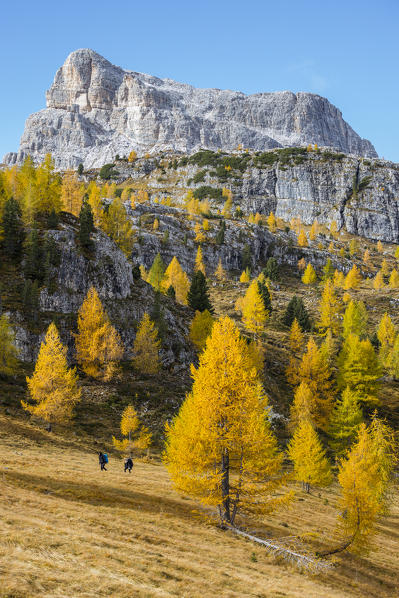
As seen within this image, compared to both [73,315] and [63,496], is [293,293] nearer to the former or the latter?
[73,315]

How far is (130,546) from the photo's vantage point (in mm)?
13602

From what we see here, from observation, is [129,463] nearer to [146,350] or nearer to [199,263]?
[146,350]

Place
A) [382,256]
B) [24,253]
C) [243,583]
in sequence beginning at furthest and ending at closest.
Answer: [382,256] < [24,253] < [243,583]

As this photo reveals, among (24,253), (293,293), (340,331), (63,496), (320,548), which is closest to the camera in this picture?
(63,496)

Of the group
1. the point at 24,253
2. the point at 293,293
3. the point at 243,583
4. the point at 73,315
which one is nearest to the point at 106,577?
the point at 243,583

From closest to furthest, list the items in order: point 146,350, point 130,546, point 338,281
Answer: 1. point 130,546
2. point 146,350
3. point 338,281

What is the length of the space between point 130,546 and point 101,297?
50930mm

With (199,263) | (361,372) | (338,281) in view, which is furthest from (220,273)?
(361,372)

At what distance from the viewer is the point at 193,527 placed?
59.9 feet

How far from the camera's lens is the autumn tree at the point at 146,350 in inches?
2149

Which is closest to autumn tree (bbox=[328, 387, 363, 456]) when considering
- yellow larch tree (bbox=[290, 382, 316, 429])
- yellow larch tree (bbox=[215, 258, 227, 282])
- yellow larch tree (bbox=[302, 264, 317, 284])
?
yellow larch tree (bbox=[290, 382, 316, 429])

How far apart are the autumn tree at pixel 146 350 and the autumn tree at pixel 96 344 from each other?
355cm

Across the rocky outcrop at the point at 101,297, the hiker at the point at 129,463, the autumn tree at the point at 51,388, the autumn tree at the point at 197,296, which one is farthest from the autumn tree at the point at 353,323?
the hiker at the point at 129,463

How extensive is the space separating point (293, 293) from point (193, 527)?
109268 millimetres
